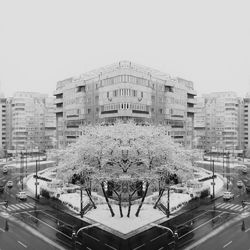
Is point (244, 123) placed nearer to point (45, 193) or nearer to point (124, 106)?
point (124, 106)

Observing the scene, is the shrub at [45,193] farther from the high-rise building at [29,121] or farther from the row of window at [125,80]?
the high-rise building at [29,121]

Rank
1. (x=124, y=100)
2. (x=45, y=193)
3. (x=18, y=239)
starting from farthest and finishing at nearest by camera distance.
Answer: (x=124, y=100) → (x=45, y=193) → (x=18, y=239)

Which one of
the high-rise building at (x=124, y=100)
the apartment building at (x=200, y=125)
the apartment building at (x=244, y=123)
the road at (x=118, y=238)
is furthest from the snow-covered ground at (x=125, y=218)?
the apartment building at (x=200, y=125)

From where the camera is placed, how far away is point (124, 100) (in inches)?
2477

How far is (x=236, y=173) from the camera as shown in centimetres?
8194

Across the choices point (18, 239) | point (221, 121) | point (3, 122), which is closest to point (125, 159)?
→ point (18, 239)

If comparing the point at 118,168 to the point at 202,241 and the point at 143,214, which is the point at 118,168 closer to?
the point at 143,214

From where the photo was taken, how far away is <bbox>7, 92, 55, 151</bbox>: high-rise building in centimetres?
15050

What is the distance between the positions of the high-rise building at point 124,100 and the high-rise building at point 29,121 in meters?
61.6

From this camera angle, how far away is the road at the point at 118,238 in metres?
29.8

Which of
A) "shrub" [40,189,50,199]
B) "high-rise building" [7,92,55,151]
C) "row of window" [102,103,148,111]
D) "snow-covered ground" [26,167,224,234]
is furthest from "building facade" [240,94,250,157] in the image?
"shrub" [40,189,50,199]

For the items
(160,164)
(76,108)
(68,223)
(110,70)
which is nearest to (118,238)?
(68,223)

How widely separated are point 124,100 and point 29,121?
107 m

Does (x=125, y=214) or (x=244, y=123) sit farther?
(x=244, y=123)
